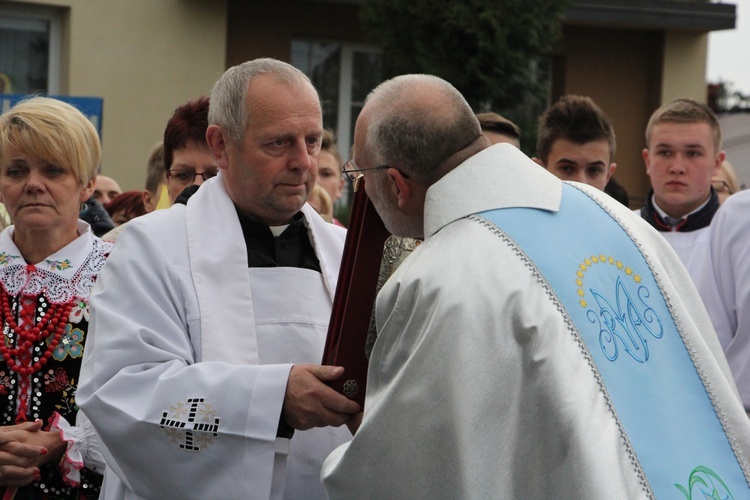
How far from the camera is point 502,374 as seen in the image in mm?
2463

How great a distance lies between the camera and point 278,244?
351cm

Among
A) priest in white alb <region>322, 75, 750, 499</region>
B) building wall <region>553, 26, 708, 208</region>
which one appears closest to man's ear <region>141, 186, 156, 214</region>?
priest in white alb <region>322, 75, 750, 499</region>

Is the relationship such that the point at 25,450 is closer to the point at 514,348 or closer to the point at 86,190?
the point at 86,190

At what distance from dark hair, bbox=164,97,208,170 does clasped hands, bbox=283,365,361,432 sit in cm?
169

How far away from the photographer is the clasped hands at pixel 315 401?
293cm

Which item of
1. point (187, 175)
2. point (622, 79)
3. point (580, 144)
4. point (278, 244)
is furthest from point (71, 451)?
point (622, 79)

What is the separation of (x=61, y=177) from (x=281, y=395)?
1360 millimetres

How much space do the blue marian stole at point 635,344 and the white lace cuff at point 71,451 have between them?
1671mm

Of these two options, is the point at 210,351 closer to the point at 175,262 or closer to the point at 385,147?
the point at 175,262

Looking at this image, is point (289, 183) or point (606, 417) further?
point (289, 183)

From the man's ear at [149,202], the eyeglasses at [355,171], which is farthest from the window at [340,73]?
the eyeglasses at [355,171]

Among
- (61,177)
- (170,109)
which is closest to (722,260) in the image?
(61,177)

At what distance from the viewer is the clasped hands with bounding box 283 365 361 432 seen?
2.93 metres

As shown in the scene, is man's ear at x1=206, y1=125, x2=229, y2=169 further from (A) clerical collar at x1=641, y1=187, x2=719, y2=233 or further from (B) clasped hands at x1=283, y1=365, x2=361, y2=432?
(A) clerical collar at x1=641, y1=187, x2=719, y2=233
